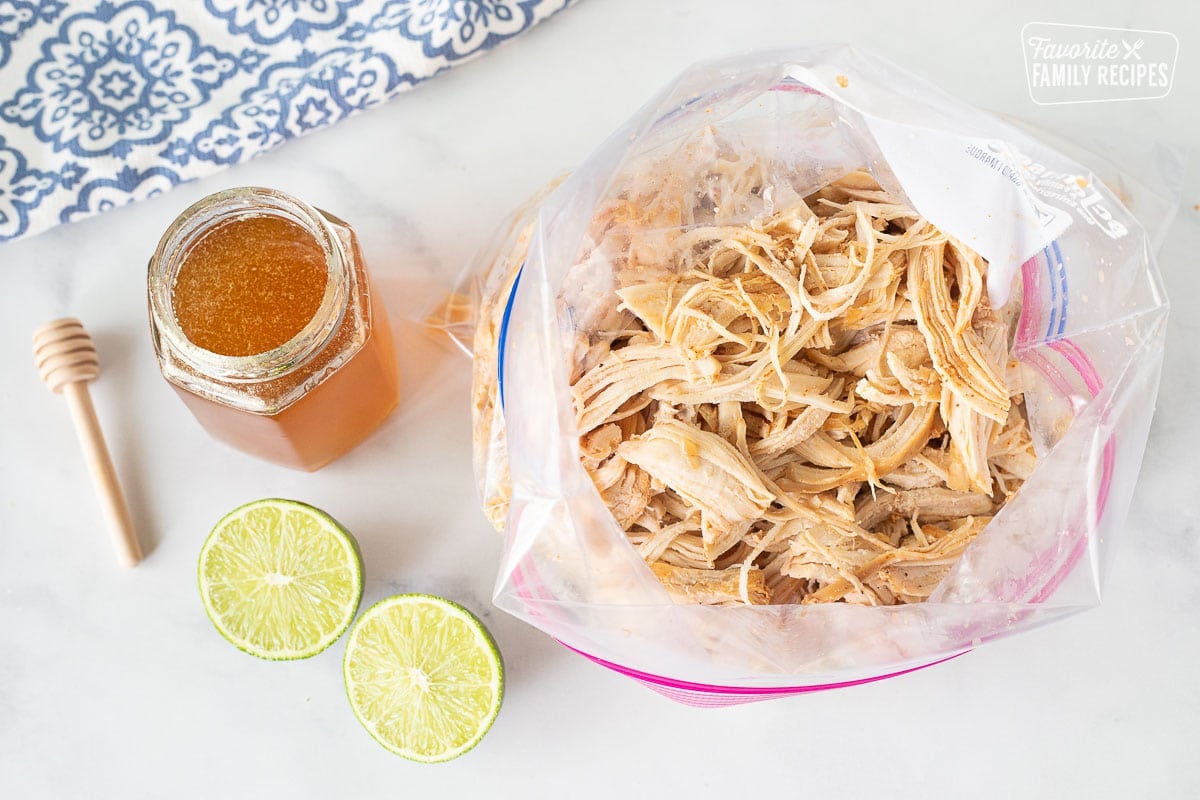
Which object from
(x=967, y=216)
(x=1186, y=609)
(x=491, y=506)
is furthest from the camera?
(x=1186, y=609)

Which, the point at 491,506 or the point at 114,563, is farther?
the point at 114,563

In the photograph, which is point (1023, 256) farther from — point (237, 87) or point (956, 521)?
point (237, 87)

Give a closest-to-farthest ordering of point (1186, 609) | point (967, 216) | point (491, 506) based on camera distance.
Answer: point (967, 216) → point (491, 506) → point (1186, 609)

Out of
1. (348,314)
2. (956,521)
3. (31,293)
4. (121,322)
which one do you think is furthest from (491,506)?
(31,293)

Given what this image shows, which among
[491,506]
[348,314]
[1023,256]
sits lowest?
[491,506]

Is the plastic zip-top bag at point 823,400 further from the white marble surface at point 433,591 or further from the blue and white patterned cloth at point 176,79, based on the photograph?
the blue and white patterned cloth at point 176,79

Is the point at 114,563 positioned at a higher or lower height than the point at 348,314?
lower
